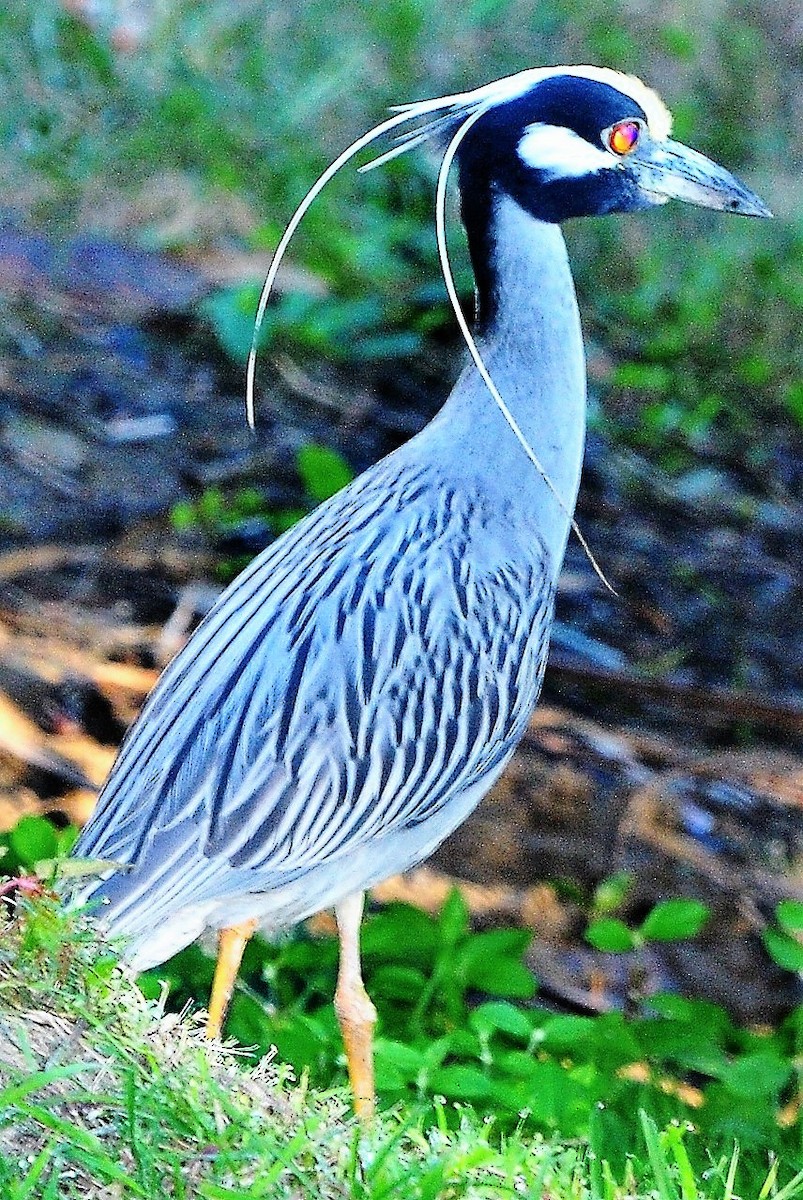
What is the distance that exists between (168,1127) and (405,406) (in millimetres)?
3377

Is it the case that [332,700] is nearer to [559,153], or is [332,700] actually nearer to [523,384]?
[523,384]

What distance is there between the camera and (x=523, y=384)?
328 cm

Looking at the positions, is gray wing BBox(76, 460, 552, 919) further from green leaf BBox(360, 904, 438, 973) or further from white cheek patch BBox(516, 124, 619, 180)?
white cheek patch BBox(516, 124, 619, 180)

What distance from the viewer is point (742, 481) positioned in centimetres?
534

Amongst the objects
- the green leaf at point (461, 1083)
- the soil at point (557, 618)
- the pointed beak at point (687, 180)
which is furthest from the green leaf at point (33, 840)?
the pointed beak at point (687, 180)

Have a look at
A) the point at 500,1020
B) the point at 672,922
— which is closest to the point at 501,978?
the point at 500,1020

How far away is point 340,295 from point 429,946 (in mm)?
2505

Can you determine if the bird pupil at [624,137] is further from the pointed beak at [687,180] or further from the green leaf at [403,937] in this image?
the green leaf at [403,937]

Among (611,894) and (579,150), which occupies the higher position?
(579,150)

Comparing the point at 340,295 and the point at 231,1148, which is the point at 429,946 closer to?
the point at 231,1148

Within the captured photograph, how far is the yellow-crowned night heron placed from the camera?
2.94 m

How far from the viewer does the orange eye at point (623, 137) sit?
3166mm

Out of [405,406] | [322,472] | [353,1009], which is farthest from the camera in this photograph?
[405,406]

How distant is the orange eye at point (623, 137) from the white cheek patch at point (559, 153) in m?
0.02
